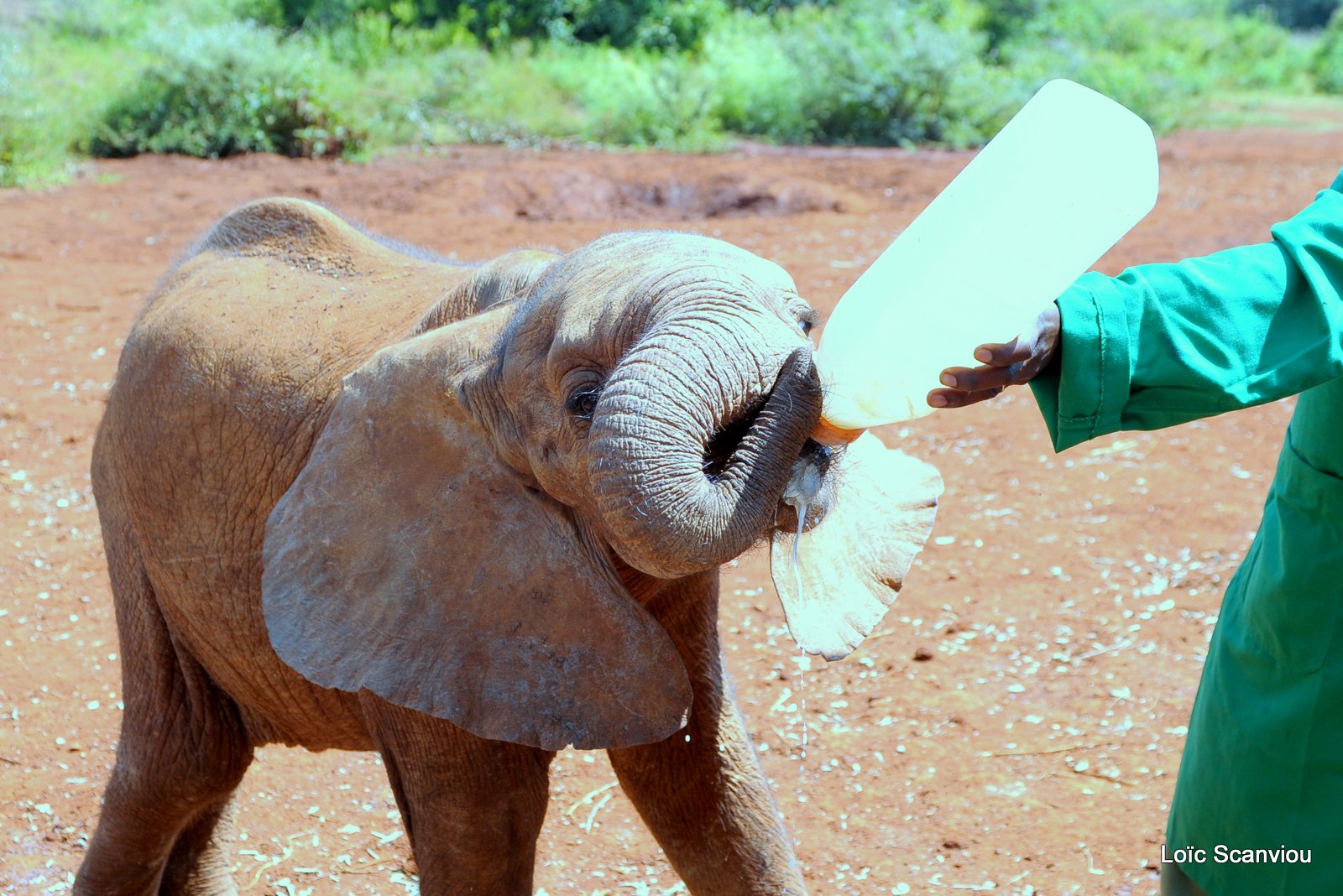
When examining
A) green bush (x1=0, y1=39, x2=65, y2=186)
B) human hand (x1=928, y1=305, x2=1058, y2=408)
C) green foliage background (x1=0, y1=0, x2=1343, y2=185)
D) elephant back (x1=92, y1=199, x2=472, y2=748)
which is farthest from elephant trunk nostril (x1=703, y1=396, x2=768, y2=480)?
green foliage background (x1=0, y1=0, x2=1343, y2=185)

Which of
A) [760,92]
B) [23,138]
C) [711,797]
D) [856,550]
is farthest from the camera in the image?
[760,92]

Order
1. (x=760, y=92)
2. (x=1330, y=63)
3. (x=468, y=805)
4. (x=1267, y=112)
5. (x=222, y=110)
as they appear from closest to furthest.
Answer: (x=468, y=805) → (x=222, y=110) → (x=760, y=92) → (x=1267, y=112) → (x=1330, y=63)

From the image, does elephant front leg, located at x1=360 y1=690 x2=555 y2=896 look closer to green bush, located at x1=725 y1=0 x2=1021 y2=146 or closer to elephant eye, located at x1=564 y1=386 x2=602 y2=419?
elephant eye, located at x1=564 y1=386 x2=602 y2=419

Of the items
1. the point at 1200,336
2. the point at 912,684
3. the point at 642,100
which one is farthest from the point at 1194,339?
the point at 642,100

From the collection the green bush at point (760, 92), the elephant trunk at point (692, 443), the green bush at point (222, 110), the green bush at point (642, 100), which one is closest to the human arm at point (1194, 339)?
the elephant trunk at point (692, 443)

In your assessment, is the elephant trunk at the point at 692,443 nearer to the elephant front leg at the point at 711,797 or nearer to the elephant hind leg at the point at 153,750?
the elephant front leg at the point at 711,797

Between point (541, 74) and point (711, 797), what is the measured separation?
17519 millimetres

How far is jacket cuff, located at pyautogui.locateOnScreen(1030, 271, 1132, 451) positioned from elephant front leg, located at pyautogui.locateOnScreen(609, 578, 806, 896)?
1279mm

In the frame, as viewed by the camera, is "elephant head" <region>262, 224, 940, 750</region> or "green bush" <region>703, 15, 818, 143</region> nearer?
"elephant head" <region>262, 224, 940, 750</region>

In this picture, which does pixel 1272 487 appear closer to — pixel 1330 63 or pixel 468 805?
pixel 468 805

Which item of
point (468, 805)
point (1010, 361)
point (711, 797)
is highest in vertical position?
point (1010, 361)

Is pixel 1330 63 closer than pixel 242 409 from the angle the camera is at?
No

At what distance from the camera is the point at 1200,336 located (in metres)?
1.65

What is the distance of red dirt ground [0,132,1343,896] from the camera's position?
12.8 feet
